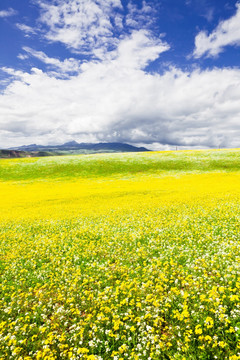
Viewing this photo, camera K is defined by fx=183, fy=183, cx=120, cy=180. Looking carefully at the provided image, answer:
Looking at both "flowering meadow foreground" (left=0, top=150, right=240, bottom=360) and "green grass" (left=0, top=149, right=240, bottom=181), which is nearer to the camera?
"flowering meadow foreground" (left=0, top=150, right=240, bottom=360)

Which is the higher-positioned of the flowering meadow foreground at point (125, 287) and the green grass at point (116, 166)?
the green grass at point (116, 166)

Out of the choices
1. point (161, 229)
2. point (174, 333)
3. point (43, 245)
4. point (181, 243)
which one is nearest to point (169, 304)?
point (174, 333)

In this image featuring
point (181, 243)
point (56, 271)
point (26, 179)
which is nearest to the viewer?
point (56, 271)

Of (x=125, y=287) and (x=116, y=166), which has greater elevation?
(x=116, y=166)

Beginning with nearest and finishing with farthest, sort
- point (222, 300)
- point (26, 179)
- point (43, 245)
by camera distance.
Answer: point (222, 300), point (43, 245), point (26, 179)

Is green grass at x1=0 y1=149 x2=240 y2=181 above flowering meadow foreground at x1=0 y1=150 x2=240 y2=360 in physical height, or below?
above

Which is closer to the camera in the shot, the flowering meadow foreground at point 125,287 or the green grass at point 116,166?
the flowering meadow foreground at point 125,287

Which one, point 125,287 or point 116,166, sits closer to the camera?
point 125,287

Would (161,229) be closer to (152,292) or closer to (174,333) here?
(152,292)

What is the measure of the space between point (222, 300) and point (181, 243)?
636cm

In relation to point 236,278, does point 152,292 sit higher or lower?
lower

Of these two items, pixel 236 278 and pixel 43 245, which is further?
pixel 43 245

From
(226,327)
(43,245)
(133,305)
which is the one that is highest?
(226,327)

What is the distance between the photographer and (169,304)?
762cm
